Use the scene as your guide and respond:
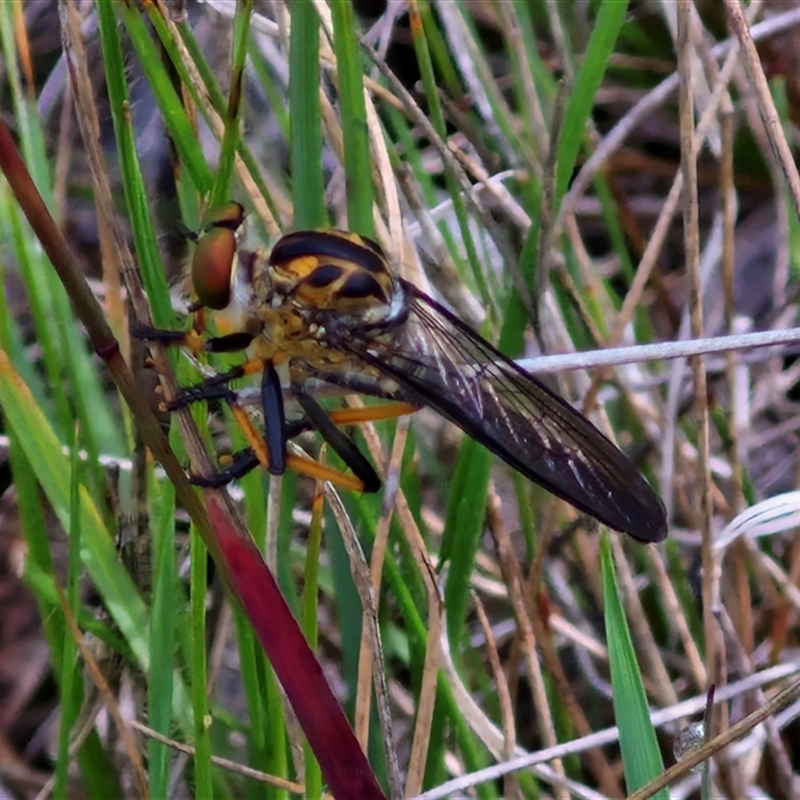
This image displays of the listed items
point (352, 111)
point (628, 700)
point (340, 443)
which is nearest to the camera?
point (628, 700)

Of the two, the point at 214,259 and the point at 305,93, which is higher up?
the point at 305,93

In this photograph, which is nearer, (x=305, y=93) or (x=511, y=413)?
(x=305, y=93)

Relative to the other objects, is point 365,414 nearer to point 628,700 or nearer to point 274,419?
point 274,419

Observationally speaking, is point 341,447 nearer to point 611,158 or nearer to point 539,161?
point 539,161

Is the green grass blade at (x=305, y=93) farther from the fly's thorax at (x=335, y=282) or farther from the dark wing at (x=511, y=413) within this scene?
the dark wing at (x=511, y=413)

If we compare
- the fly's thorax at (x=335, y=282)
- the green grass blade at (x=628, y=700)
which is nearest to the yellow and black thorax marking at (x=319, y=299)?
the fly's thorax at (x=335, y=282)

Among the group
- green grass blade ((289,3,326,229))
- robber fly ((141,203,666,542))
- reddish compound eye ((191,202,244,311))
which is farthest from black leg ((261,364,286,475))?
green grass blade ((289,3,326,229))

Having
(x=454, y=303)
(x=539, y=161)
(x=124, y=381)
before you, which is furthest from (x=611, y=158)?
(x=124, y=381)

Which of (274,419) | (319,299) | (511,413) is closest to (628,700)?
(511,413)
